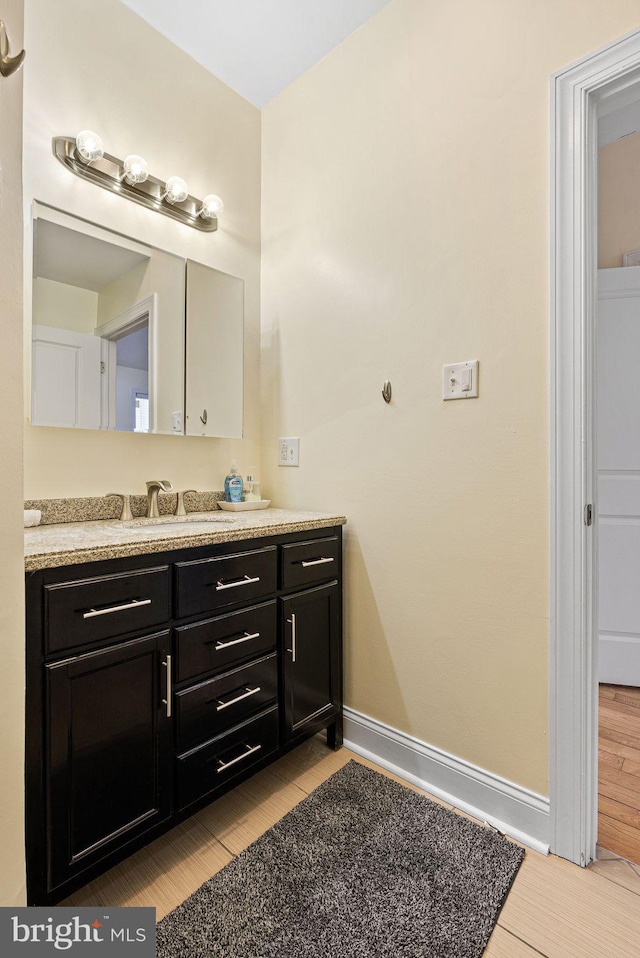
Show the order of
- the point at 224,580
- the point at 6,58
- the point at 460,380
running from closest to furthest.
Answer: the point at 6,58 → the point at 224,580 → the point at 460,380

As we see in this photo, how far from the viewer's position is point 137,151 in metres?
1.77

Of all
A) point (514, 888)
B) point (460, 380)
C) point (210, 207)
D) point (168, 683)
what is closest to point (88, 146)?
point (210, 207)

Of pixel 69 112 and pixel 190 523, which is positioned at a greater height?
pixel 69 112

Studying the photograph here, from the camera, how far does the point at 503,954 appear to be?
41.3 inches

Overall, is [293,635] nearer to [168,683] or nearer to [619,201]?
[168,683]

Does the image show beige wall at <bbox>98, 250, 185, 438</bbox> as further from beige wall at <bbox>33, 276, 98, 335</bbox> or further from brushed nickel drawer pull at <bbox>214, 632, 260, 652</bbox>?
brushed nickel drawer pull at <bbox>214, 632, 260, 652</bbox>

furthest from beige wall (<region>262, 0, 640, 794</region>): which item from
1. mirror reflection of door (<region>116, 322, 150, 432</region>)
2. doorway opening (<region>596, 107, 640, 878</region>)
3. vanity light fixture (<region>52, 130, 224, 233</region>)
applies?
doorway opening (<region>596, 107, 640, 878</region>)

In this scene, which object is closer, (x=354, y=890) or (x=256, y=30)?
(x=354, y=890)

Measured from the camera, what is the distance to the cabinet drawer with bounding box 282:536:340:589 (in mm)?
1587

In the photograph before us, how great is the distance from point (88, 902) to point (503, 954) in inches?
38.1

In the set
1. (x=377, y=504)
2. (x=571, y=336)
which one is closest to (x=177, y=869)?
(x=377, y=504)

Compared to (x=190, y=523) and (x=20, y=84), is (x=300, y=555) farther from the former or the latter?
(x=20, y=84)

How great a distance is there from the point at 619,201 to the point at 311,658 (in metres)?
2.71

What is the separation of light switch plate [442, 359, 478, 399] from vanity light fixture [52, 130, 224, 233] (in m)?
1.20
